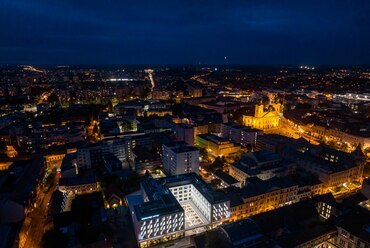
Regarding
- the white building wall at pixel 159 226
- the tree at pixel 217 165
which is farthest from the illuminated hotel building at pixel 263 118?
the white building wall at pixel 159 226

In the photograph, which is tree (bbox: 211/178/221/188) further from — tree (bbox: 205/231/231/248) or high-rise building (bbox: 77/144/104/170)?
high-rise building (bbox: 77/144/104/170)

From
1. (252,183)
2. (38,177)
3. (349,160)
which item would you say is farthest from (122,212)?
(349,160)

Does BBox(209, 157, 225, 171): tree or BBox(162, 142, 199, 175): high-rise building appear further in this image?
BBox(209, 157, 225, 171): tree

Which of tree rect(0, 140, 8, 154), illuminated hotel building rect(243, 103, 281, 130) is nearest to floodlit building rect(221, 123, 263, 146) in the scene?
illuminated hotel building rect(243, 103, 281, 130)

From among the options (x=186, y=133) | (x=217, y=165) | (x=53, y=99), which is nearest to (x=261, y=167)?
(x=217, y=165)

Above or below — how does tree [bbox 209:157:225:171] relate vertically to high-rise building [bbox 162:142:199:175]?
below
